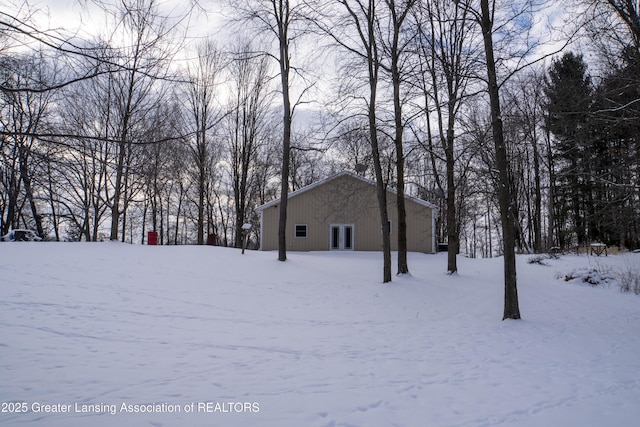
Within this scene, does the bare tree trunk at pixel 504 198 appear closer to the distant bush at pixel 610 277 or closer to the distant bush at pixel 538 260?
the distant bush at pixel 610 277

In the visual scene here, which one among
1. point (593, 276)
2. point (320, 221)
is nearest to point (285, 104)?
point (320, 221)

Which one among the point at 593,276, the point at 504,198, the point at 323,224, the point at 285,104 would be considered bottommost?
the point at 593,276

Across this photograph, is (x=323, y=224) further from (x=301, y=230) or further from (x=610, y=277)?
(x=610, y=277)

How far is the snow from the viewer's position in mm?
3260

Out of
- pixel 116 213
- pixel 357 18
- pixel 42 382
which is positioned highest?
pixel 357 18

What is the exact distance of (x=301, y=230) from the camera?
871 inches

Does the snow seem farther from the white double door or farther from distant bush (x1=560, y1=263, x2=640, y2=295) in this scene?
the white double door

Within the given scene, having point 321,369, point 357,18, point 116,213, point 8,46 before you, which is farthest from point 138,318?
point 116,213

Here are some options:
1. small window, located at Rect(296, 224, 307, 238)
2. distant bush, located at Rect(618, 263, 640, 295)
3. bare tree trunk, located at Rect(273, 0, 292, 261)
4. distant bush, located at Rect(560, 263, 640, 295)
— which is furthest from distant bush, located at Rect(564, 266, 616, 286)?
small window, located at Rect(296, 224, 307, 238)

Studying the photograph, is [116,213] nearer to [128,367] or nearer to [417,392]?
[128,367]

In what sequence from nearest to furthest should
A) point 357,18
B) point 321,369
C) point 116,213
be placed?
point 321,369 < point 357,18 < point 116,213

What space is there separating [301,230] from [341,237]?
2.51 m

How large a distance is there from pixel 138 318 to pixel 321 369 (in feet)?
11.9

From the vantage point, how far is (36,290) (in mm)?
7336
